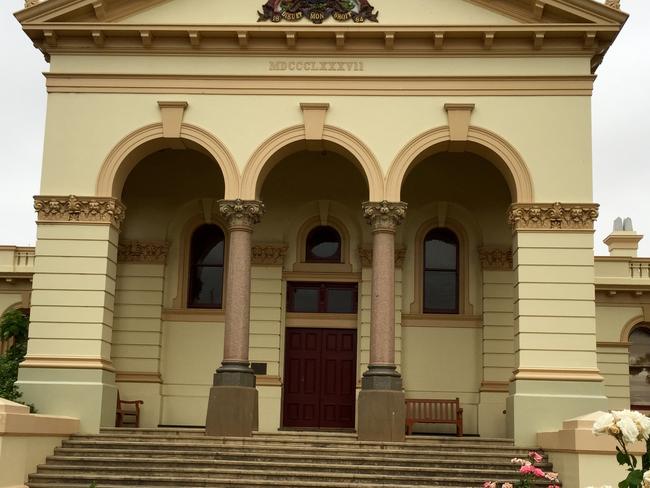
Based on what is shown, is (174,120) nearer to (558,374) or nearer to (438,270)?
(438,270)

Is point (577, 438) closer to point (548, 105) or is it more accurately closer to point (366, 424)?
point (366, 424)

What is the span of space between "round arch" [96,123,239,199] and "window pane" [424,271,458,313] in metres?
6.01

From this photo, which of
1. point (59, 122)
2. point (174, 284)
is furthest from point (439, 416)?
point (59, 122)

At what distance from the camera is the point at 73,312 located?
64.7ft

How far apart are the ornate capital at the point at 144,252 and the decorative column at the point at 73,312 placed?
241 centimetres

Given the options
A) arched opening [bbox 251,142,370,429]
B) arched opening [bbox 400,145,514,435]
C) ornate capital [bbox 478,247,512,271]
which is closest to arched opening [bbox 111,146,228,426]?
arched opening [bbox 251,142,370,429]

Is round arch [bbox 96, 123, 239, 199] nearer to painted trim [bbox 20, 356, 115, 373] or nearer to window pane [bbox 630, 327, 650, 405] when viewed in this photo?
painted trim [bbox 20, 356, 115, 373]

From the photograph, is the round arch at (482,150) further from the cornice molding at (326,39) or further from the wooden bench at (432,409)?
the wooden bench at (432,409)

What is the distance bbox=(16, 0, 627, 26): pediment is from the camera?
66.2 feet

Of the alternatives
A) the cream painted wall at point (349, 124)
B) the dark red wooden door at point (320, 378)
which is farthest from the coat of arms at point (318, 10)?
the dark red wooden door at point (320, 378)

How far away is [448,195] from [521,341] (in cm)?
539

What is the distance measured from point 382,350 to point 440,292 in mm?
4458

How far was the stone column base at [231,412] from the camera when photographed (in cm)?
1869

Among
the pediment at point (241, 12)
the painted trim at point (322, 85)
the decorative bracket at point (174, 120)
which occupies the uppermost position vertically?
the pediment at point (241, 12)
